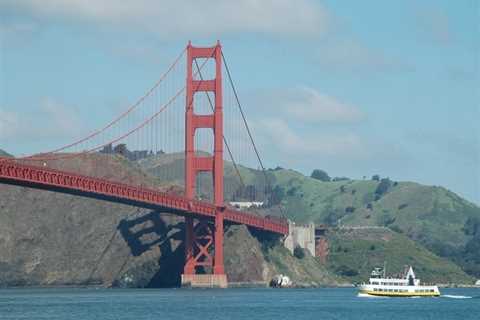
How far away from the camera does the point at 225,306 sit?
101 meters

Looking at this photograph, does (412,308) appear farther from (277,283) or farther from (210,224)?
(277,283)

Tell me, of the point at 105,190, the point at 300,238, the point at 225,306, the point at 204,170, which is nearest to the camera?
the point at 225,306

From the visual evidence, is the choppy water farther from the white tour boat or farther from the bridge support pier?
the bridge support pier

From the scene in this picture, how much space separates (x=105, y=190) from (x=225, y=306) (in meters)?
21.4

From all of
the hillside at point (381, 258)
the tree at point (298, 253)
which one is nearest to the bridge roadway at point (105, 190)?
the tree at point (298, 253)

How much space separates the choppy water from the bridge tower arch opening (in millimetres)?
5934

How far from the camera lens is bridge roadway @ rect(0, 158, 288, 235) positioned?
10706cm

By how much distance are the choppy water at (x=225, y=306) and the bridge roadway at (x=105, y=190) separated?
22.6 ft

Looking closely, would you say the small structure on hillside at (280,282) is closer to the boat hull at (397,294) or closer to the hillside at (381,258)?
the hillside at (381,258)

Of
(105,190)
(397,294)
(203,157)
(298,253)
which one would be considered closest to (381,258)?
(298,253)

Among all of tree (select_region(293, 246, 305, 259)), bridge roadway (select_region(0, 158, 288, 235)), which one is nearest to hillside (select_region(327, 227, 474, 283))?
tree (select_region(293, 246, 305, 259))

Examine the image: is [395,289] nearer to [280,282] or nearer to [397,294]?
[397,294]

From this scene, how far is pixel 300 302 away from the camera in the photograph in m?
110

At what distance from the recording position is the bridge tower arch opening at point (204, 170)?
5079 inches
